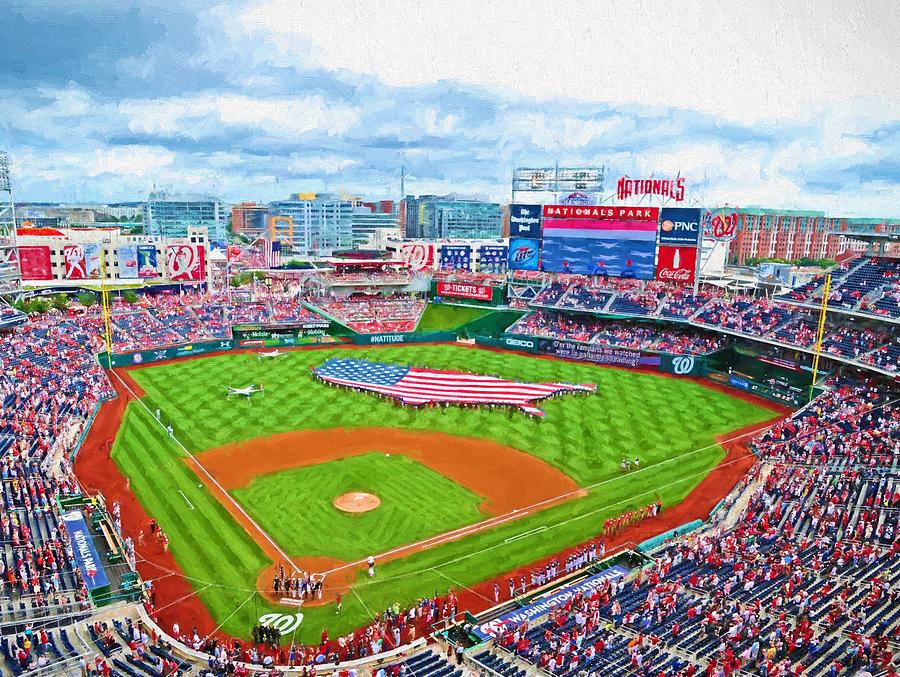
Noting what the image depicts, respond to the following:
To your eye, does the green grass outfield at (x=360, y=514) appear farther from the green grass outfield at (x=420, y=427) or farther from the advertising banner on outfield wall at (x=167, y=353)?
the advertising banner on outfield wall at (x=167, y=353)

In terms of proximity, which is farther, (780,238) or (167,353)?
(780,238)

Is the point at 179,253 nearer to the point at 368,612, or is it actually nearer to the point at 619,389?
the point at 619,389

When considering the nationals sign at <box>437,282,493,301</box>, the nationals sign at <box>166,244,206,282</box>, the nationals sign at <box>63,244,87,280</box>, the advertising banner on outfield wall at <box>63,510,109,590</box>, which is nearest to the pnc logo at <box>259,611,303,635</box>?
the advertising banner on outfield wall at <box>63,510,109,590</box>

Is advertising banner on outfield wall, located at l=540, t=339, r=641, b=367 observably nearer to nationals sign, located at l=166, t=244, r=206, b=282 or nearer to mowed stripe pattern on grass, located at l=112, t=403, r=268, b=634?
mowed stripe pattern on grass, located at l=112, t=403, r=268, b=634

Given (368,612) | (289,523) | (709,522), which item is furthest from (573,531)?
(289,523)

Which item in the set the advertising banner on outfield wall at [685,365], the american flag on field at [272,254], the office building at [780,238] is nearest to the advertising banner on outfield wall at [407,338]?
the advertising banner on outfield wall at [685,365]

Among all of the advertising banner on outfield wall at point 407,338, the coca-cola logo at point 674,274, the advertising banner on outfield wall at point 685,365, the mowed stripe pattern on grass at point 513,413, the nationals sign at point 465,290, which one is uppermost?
the coca-cola logo at point 674,274

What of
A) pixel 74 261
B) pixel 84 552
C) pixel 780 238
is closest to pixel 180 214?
pixel 74 261

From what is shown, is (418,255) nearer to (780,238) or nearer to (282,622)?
(282,622)
